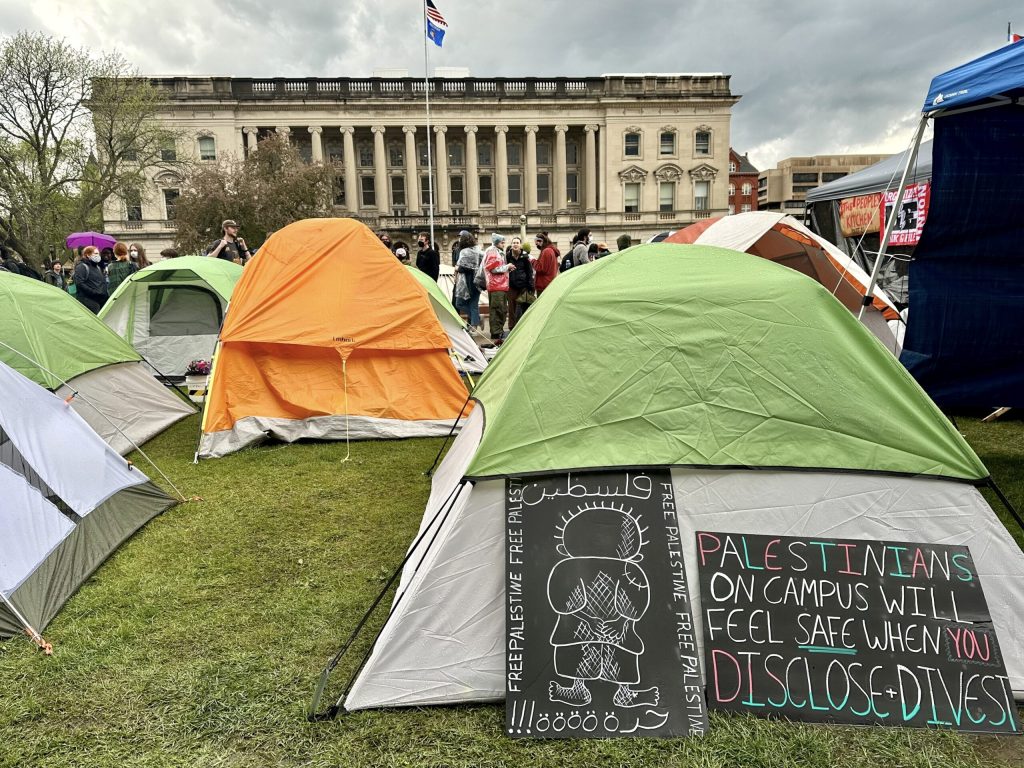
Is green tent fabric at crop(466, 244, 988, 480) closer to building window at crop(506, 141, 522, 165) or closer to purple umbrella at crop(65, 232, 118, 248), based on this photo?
purple umbrella at crop(65, 232, 118, 248)

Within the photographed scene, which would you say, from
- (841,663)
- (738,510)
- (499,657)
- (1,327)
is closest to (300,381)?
(1,327)

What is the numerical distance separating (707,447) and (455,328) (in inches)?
249

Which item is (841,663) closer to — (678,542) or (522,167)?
(678,542)

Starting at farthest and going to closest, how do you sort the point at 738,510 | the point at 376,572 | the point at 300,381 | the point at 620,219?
1. the point at 620,219
2. the point at 300,381
3. the point at 376,572
4. the point at 738,510

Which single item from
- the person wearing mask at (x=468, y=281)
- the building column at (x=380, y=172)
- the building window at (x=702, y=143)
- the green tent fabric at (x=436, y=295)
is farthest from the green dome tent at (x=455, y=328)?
the building window at (x=702, y=143)

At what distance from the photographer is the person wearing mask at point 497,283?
10453 millimetres

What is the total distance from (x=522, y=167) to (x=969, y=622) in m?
50.8

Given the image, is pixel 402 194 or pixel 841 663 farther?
pixel 402 194

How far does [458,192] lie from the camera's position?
4991 cm

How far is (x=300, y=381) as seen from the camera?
623 cm

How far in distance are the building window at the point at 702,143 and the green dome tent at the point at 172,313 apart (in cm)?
4566

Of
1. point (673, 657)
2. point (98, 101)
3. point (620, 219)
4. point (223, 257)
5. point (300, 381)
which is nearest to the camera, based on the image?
point (673, 657)

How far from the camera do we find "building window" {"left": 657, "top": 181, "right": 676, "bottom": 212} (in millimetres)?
48750

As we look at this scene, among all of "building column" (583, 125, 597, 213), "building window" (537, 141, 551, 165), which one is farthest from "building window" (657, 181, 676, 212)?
"building window" (537, 141, 551, 165)
